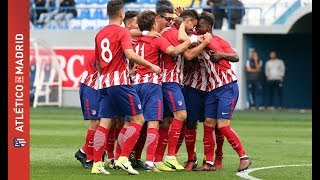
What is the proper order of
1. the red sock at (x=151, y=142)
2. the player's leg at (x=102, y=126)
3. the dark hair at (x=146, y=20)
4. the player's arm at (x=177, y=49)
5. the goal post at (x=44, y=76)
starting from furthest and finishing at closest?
1. the goal post at (x=44, y=76)
2. the dark hair at (x=146, y=20)
3. the player's arm at (x=177, y=49)
4. the red sock at (x=151, y=142)
5. the player's leg at (x=102, y=126)

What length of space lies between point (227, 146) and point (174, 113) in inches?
217

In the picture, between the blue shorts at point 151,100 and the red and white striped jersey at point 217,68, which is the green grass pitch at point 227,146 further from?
the red and white striped jersey at point 217,68

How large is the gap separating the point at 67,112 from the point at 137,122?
18879mm

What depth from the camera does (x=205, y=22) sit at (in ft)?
45.1

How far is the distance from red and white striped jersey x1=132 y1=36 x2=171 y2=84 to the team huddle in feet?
0.04

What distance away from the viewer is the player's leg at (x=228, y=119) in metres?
13.5

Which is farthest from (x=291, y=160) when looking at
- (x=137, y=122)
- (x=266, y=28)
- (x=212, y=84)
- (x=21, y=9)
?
(x=266, y=28)

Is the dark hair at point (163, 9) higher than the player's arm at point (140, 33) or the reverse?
higher

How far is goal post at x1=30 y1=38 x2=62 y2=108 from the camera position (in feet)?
113

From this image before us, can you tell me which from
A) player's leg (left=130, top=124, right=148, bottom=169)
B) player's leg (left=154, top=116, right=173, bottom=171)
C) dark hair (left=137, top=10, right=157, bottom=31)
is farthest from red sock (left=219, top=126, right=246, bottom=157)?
dark hair (left=137, top=10, right=157, bottom=31)

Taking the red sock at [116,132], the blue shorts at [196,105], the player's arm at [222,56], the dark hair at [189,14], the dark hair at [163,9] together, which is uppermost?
the dark hair at [163,9]

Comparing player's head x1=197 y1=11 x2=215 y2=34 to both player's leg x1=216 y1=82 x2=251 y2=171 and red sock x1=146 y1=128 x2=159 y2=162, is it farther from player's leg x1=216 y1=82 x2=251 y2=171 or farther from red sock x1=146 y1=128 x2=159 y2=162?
red sock x1=146 y1=128 x2=159 y2=162

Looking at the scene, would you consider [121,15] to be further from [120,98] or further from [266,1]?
[266,1]

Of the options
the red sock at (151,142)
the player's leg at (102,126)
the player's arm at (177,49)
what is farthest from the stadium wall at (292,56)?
the player's leg at (102,126)
